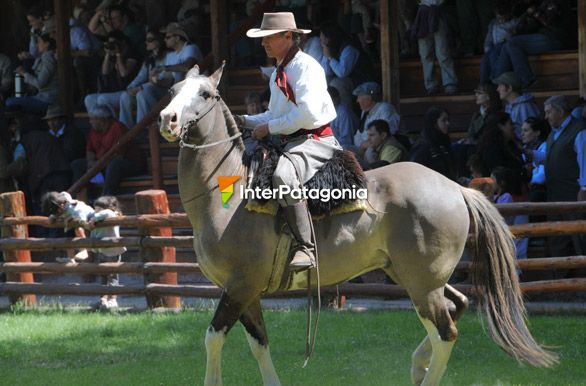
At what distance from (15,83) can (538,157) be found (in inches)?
356

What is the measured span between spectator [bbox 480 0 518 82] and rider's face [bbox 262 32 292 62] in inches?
244

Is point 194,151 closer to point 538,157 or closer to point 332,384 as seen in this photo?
point 332,384

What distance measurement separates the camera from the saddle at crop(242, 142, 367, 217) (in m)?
7.71

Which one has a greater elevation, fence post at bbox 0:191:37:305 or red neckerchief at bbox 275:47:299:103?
red neckerchief at bbox 275:47:299:103

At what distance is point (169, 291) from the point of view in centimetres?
1208

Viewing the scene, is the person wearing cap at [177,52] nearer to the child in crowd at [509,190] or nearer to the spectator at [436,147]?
the spectator at [436,147]

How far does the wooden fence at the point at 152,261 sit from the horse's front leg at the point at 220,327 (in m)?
3.74

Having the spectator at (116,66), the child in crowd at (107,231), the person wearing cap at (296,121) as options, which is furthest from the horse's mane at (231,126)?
the spectator at (116,66)

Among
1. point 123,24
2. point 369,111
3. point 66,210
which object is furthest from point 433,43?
point 66,210

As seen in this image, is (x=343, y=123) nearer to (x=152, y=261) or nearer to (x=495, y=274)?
(x=152, y=261)

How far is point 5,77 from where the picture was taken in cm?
1770

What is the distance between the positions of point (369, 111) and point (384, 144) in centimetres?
102

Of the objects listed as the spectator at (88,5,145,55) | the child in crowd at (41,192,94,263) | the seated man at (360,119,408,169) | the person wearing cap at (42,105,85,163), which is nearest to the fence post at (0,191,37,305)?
the child in crowd at (41,192,94,263)

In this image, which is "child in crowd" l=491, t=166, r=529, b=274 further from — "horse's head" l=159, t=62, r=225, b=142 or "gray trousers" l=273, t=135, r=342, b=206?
"horse's head" l=159, t=62, r=225, b=142
